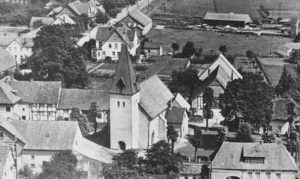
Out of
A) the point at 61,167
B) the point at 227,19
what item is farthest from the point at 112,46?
the point at 61,167

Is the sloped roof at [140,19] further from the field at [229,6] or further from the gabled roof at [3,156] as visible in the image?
the gabled roof at [3,156]

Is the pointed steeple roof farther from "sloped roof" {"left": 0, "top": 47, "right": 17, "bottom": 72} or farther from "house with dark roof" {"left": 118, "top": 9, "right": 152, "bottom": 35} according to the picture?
"house with dark roof" {"left": 118, "top": 9, "right": 152, "bottom": 35}

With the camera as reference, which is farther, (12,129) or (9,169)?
(12,129)

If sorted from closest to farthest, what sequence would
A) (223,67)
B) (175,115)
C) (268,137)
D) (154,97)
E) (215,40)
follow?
(268,137)
(154,97)
(175,115)
(223,67)
(215,40)

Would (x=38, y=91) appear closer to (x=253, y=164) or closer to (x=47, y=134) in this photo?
(x=47, y=134)

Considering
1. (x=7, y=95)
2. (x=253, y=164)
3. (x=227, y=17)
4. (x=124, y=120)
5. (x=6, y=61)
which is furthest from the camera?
(x=227, y=17)

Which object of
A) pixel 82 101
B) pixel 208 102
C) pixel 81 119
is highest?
pixel 82 101

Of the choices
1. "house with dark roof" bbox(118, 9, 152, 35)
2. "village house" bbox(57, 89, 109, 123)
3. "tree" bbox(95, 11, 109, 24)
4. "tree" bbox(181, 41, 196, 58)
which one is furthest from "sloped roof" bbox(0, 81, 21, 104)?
"tree" bbox(95, 11, 109, 24)
